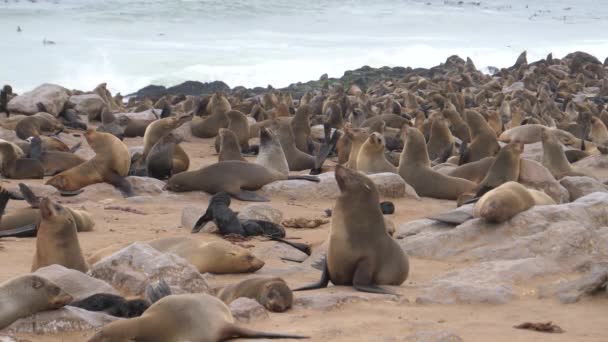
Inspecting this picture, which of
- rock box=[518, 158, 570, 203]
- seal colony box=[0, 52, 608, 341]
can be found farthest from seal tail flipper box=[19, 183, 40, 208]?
rock box=[518, 158, 570, 203]

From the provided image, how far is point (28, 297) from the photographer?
415cm

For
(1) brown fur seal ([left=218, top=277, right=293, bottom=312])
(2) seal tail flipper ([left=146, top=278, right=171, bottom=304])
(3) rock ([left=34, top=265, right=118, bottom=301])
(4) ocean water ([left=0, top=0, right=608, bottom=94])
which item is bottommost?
(4) ocean water ([left=0, top=0, right=608, bottom=94])

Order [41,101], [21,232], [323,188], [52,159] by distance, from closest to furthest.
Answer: [21,232] < [323,188] < [52,159] < [41,101]

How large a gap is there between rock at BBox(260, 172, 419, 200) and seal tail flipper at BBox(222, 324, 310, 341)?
4970 millimetres

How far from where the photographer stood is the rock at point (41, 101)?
14.2 meters

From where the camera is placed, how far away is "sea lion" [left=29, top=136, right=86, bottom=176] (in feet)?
33.0

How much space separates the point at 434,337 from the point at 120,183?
223 inches

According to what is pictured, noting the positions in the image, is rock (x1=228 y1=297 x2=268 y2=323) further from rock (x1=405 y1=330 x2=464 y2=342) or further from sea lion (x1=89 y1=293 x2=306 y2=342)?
rock (x1=405 y1=330 x2=464 y2=342)

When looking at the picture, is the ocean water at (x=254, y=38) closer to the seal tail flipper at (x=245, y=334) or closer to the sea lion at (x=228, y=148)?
the sea lion at (x=228, y=148)

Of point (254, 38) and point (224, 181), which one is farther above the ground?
point (224, 181)

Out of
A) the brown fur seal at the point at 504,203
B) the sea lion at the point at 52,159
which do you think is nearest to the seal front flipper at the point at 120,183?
the sea lion at the point at 52,159

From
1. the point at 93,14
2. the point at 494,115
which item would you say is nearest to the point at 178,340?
the point at 494,115

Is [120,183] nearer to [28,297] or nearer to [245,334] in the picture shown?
[28,297]

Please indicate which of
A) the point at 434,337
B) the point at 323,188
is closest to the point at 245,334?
the point at 434,337
